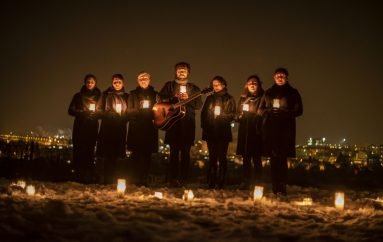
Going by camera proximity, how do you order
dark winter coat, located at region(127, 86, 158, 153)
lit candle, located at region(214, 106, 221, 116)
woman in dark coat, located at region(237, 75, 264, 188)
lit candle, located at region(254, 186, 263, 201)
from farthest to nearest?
dark winter coat, located at region(127, 86, 158, 153) < woman in dark coat, located at region(237, 75, 264, 188) < lit candle, located at region(214, 106, 221, 116) < lit candle, located at region(254, 186, 263, 201)

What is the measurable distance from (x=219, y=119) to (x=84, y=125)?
3487 millimetres

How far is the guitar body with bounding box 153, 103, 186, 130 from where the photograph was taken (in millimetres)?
10250

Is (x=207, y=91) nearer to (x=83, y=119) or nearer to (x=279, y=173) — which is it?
(x=279, y=173)

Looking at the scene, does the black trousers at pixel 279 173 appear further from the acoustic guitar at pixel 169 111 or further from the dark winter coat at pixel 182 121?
the acoustic guitar at pixel 169 111

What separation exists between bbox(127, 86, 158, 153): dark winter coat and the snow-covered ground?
7.94 feet

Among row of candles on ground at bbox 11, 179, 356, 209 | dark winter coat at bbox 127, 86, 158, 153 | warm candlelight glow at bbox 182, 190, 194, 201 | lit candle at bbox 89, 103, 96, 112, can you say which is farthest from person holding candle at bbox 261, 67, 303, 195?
lit candle at bbox 89, 103, 96, 112

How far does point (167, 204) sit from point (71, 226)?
7.21 ft

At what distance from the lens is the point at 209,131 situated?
1058cm

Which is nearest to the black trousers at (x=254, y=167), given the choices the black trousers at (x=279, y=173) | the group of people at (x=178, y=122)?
the group of people at (x=178, y=122)

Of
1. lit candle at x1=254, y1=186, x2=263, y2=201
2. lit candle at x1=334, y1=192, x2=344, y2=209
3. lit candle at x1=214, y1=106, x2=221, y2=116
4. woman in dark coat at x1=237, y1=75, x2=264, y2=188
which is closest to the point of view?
lit candle at x1=334, y1=192, x2=344, y2=209

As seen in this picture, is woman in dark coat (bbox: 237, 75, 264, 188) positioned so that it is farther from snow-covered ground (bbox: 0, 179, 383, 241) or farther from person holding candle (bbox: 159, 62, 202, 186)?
snow-covered ground (bbox: 0, 179, 383, 241)

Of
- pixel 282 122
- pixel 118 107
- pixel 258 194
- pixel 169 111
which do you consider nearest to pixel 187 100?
pixel 169 111

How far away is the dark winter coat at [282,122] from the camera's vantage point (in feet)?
30.6

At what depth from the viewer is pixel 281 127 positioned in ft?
30.9
